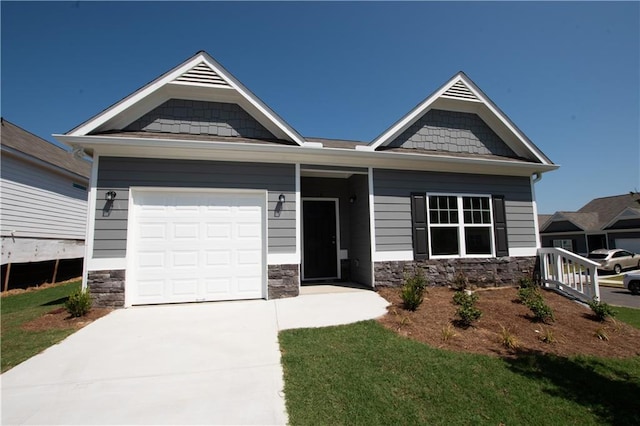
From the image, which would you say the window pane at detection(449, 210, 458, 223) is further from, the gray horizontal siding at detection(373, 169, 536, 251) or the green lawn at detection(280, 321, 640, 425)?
Result: the green lawn at detection(280, 321, 640, 425)

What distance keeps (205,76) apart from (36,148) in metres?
9.65

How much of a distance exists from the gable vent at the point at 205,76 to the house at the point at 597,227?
28.4m

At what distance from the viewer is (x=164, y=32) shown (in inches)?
284

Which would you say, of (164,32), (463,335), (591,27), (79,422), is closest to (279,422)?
(79,422)

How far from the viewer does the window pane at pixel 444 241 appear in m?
7.69

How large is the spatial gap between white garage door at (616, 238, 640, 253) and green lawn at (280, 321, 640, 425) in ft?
83.1

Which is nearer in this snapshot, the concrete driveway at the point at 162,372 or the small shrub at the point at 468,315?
the concrete driveway at the point at 162,372

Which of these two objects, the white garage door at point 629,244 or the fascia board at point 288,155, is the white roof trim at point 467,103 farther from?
the white garage door at point 629,244

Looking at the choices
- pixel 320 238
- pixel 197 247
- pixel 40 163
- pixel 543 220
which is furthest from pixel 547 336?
pixel 543 220

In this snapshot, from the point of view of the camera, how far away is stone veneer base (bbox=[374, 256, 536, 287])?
23.7ft

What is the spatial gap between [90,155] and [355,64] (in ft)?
24.9

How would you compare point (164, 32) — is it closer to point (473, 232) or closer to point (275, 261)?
point (275, 261)

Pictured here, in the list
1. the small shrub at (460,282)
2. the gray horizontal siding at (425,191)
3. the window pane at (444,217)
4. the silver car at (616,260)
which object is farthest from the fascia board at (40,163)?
the silver car at (616,260)

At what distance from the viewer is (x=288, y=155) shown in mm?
6660
